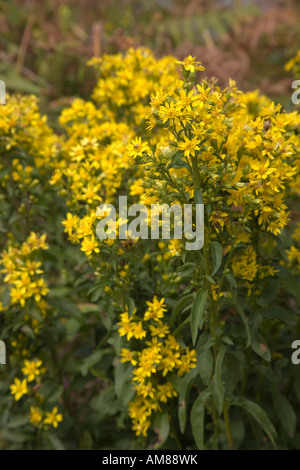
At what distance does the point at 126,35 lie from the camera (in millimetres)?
4547

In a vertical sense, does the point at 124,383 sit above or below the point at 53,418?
above

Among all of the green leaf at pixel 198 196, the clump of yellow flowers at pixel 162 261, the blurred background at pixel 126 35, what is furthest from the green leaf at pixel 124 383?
the blurred background at pixel 126 35

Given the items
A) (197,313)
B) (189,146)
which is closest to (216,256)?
(197,313)

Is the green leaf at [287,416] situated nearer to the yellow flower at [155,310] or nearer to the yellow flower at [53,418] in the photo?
the yellow flower at [155,310]

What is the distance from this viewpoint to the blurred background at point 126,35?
15.0ft

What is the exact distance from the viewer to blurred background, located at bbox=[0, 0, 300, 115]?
180 inches

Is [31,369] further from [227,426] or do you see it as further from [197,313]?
[197,313]

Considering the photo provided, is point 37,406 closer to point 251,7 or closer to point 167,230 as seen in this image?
point 167,230

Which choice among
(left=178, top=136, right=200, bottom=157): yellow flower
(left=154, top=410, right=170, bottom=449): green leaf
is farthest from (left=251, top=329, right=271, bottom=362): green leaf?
(left=178, top=136, right=200, bottom=157): yellow flower

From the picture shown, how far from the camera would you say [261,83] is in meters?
4.71

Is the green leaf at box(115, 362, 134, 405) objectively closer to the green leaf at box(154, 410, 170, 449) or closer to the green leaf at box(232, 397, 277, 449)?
the green leaf at box(154, 410, 170, 449)

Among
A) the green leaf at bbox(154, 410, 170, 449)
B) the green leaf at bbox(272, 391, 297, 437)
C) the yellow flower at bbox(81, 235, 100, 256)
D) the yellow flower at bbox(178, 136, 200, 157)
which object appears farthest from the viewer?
the green leaf at bbox(272, 391, 297, 437)

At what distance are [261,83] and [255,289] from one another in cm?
334

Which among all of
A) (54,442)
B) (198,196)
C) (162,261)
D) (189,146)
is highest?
(189,146)
